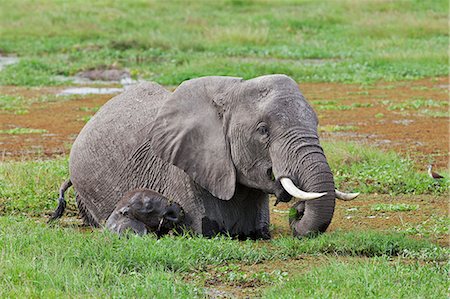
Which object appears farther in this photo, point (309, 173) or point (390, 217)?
point (390, 217)

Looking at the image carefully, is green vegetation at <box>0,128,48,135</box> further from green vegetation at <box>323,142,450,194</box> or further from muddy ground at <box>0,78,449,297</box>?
green vegetation at <box>323,142,450,194</box>

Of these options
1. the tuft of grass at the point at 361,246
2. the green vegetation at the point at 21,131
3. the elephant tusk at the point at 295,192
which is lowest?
the green vegetation at the point at 21,131

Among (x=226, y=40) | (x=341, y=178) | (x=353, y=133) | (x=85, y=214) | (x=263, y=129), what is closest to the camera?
(x=263, y=129)

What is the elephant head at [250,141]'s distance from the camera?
6.61m

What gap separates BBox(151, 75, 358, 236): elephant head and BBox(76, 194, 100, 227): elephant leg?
119 centimetres

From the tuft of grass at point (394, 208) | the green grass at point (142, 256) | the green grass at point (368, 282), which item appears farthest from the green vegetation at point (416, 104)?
the green grass at point (368, 282)

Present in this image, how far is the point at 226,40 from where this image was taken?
2619 centimetres

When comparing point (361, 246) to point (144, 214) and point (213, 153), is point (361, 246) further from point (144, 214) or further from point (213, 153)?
point (144, 214)

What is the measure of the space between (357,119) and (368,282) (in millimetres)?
9620

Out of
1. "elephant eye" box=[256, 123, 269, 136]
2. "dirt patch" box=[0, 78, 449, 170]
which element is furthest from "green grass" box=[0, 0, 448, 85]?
"elephant eye" box=[256, 123, 269, 136]

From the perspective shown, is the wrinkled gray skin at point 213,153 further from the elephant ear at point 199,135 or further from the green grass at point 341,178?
the green grass at point 341,178

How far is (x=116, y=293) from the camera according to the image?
548 cm

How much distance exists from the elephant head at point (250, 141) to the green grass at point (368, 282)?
0.65 meters

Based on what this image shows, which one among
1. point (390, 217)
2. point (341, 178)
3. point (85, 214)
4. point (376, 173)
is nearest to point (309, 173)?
point (390, 217)
